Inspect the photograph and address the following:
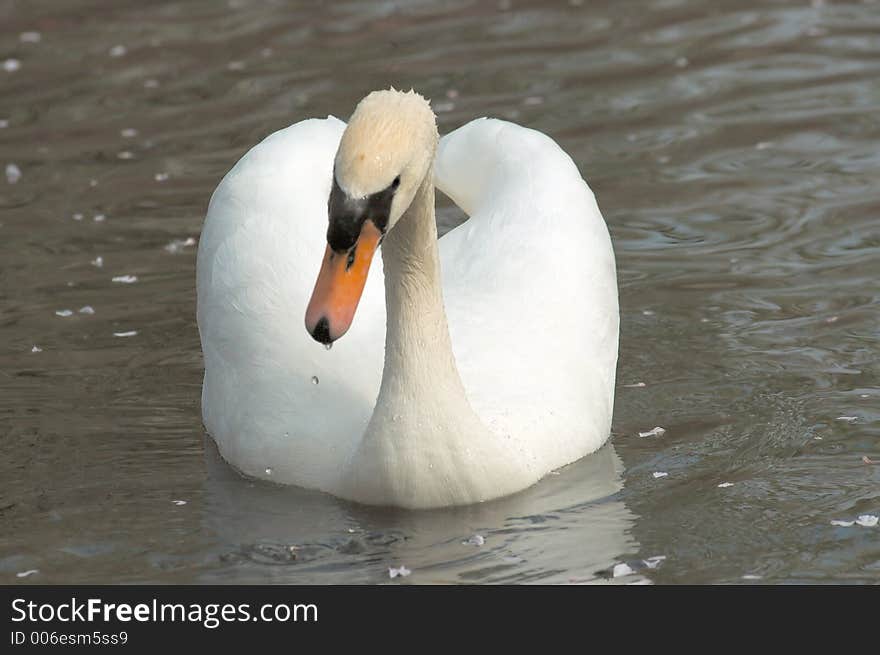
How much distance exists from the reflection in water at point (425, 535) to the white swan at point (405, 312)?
86 millimetres

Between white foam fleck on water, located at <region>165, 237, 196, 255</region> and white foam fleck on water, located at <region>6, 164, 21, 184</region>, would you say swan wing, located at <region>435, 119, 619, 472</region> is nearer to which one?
white foam fleck on water, located at <region>165, 237, 196, 255</region>

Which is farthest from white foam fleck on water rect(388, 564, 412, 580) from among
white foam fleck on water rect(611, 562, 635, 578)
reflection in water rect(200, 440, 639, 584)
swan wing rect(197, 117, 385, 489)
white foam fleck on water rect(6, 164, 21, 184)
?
white foam fleck on water rect(6, 164, 21, 184)

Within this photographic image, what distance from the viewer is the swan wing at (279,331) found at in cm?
723

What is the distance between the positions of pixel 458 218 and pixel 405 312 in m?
4.24

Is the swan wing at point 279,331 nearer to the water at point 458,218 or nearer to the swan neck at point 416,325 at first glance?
the water at point 458,218

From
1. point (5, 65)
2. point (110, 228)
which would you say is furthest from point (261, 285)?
point (5, 65)

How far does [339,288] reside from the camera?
6.00 metres

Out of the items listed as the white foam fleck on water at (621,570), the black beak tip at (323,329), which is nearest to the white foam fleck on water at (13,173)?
the black beak tip at (323,329)

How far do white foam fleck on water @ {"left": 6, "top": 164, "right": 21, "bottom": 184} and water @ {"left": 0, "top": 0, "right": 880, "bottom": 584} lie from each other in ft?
0.32

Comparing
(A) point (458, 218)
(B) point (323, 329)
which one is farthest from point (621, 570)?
(A) point (458, 218)

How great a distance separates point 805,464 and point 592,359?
3.21 ft

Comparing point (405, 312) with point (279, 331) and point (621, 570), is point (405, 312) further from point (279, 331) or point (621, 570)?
point (621, 570)

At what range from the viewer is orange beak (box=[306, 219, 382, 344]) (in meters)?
5.97

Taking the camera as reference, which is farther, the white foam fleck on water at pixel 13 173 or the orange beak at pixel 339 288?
the white foam fleck on water at pixel 13 173
